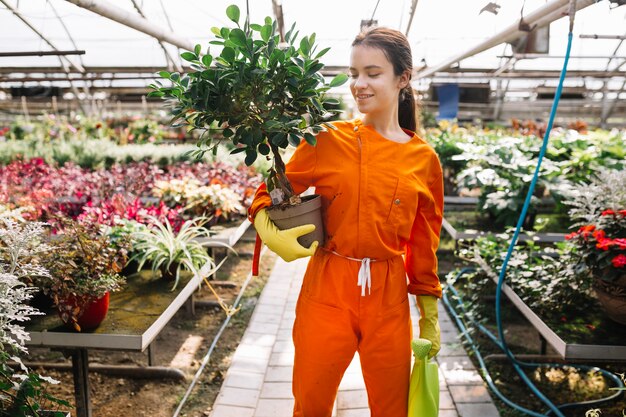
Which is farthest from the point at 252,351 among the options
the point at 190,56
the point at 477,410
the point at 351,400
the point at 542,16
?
the point at 542,16

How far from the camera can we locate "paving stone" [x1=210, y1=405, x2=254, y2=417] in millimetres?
2561

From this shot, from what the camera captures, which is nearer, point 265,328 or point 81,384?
point 81,384

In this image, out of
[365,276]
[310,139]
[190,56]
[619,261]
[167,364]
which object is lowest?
[167,364]

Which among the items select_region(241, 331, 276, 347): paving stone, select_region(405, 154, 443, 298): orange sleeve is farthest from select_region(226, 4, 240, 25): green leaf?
select_region(241, 331, 276, 347): paving stone

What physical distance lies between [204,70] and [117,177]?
12.4 ft

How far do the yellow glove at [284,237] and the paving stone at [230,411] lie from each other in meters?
1.27

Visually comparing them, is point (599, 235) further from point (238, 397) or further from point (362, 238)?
point (238, 397)

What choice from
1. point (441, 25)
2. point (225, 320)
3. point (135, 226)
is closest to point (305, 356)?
point (135, 226)

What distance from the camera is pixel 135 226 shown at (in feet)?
10.7

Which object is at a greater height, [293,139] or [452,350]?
[293,139]

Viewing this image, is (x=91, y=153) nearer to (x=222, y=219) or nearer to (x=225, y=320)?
(x=222, y=219)

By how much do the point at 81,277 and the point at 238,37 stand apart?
1390 millimetres

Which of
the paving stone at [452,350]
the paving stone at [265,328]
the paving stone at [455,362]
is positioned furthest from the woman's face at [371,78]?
the paving stone at [265,328]

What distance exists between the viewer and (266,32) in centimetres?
152
